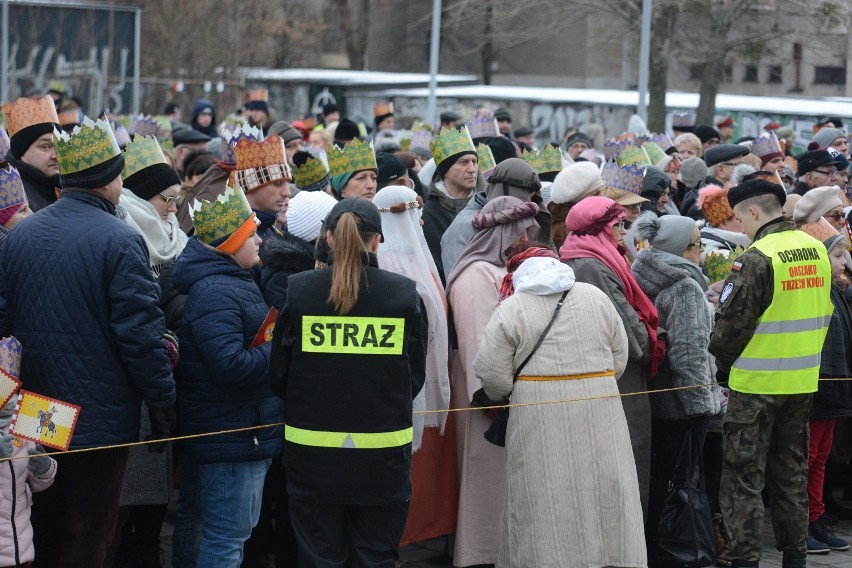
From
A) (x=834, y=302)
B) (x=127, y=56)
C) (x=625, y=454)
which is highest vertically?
(x=127, y=56)

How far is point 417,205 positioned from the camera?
6.71 meters

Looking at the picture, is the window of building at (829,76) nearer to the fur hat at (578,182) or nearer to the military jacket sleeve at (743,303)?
the fur hat at (578,182)

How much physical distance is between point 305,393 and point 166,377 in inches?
24.4

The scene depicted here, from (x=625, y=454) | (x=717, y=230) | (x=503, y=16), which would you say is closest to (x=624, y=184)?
(x=717, y=230)

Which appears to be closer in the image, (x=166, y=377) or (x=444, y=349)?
(x=166, y=377)

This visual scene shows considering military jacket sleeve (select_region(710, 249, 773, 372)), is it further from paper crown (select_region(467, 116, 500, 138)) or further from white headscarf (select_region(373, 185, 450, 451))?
paper crown (select_region(467, 116, 500, 138))

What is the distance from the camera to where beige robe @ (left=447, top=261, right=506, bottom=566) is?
22.2 feet

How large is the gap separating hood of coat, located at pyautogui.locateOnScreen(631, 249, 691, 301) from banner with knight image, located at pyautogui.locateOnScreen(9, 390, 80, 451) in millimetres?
3341

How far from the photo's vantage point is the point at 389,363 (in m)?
5.32

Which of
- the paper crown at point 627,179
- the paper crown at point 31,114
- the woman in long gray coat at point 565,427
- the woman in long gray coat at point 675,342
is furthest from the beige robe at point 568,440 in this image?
the paper crown at point 31,114

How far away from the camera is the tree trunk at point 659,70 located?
25.0 meters

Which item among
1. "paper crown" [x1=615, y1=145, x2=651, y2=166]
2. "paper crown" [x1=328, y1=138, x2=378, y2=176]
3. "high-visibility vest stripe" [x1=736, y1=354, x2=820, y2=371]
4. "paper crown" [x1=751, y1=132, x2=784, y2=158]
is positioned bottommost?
"high-visibility vest stripe" [x1=736, y1=354, x2=820, y2=371]

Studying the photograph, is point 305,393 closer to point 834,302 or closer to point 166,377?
point 166,377

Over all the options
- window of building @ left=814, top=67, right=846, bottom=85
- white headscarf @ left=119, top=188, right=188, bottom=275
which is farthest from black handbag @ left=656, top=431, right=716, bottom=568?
window of building @ left=814, top=67, right=846, bottom=85
